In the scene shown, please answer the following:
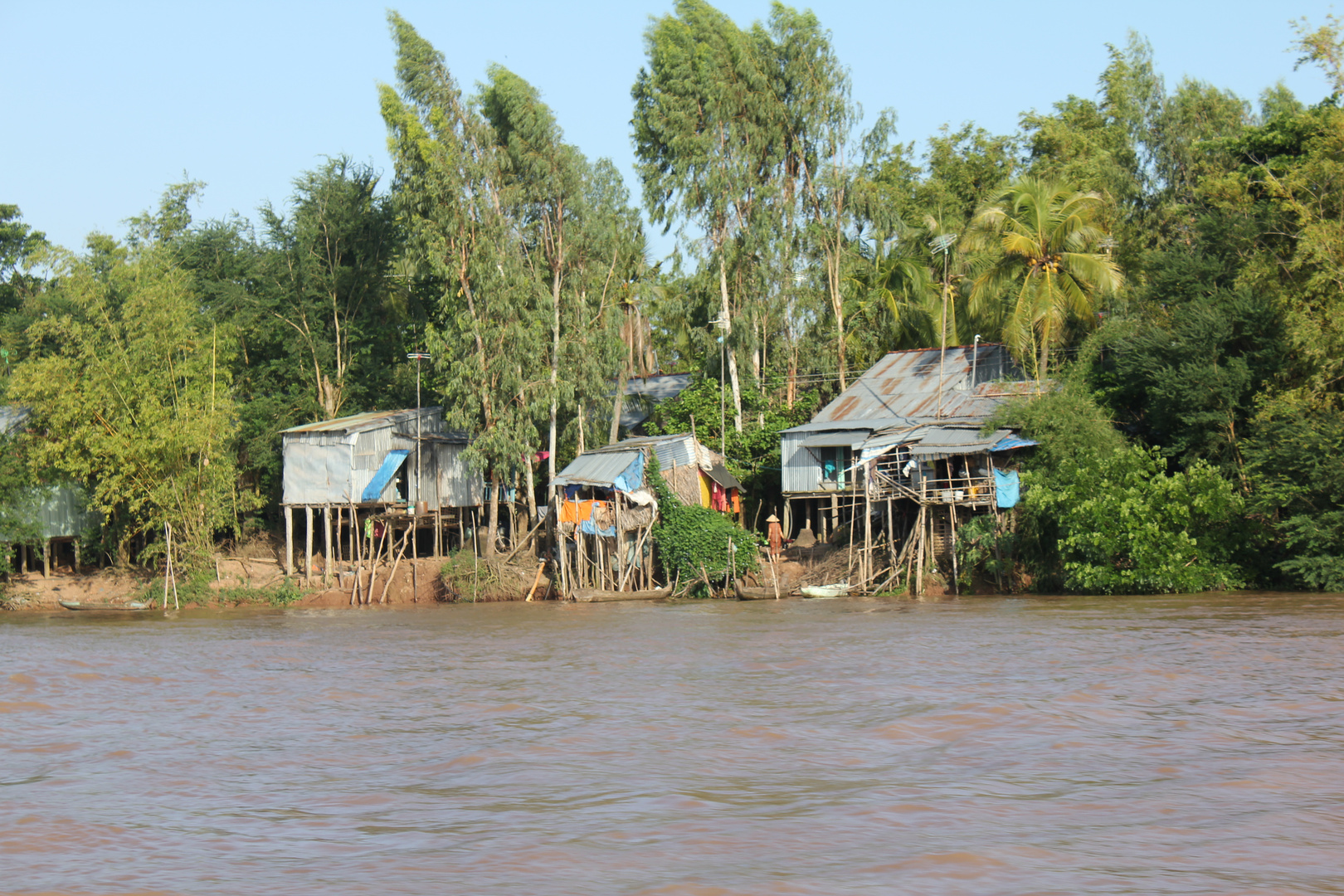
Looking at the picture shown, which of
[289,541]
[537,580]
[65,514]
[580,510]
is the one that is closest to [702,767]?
[580,510]

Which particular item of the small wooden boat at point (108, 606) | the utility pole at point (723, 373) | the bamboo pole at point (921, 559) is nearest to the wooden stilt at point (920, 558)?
the bamboo pole at point (921, 559)

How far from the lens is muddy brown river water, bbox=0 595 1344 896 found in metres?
7.02

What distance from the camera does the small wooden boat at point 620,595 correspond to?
2823 cm

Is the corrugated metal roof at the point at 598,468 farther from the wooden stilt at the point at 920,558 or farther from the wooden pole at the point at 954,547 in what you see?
the wooden pole at the point at 954,547

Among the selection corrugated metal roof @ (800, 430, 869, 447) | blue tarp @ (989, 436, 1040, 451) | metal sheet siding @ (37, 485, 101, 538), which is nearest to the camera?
blue tarp @ (989, 436, 1040, 451)

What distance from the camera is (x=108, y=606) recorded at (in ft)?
101

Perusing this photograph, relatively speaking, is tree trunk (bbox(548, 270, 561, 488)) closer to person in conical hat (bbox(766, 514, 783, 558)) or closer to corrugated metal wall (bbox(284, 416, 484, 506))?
corrugated metal wall (bbox(284, 416, 484, 506))

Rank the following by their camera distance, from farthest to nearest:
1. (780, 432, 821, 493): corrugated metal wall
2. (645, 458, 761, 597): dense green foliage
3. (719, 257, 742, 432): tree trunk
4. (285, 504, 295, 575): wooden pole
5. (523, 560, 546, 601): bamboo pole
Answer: (719, 257, 742, 432): tree trunk → (285, 504, 295, 575): wooden pole → (780, 432, 821, 493): corrugated metal wall → (523, 560, 546, 601): bamboo pole → (645, 458, 761, 597): dense green foliage

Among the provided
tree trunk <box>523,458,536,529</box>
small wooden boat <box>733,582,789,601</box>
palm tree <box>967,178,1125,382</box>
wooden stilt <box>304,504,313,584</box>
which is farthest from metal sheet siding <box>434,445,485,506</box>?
palm tree <box>967,178,1125,382</box>

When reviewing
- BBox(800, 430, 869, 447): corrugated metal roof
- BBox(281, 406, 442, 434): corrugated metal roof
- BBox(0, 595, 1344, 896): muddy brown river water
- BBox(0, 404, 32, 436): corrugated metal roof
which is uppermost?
BBox(0, 404, 32, 436): corrugated metal roof

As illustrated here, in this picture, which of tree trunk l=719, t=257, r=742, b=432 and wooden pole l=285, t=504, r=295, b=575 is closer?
wooden pole l=285, t=504, r=295, b=575

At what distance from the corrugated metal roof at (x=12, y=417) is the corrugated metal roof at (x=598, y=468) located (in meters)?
15.8

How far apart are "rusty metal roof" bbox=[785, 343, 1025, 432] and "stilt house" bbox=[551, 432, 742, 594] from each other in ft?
10.4

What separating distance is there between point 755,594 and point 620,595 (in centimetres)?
331
